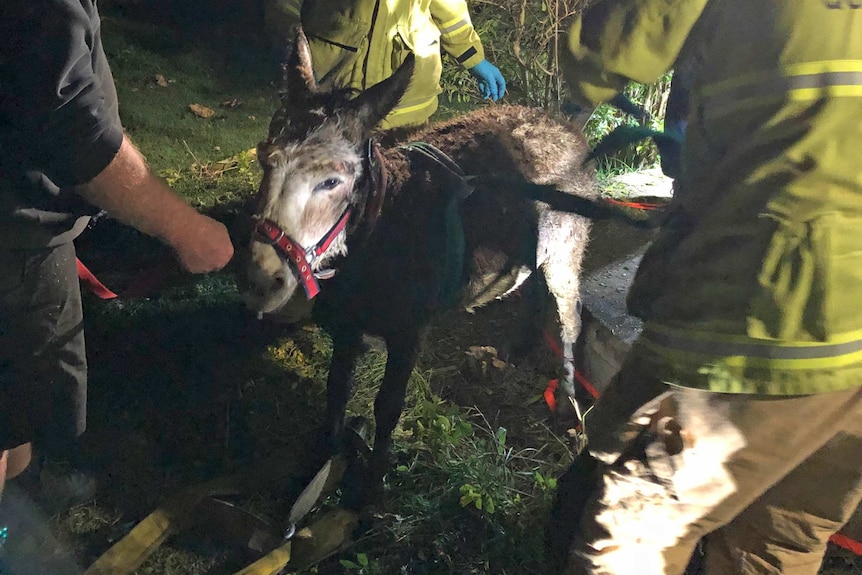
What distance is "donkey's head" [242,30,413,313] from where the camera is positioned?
1.62 meters

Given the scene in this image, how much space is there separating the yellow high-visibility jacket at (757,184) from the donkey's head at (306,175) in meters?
0.72

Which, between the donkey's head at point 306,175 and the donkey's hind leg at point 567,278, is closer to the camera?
the donkey's head at point 306,175

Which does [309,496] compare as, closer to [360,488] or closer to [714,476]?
[360,488]

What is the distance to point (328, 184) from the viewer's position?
1723mm

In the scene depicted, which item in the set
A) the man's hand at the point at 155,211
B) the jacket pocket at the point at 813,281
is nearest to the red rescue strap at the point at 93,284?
the man's hand at the point at 155,211

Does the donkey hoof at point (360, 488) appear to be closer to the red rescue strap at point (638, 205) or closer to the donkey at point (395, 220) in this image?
the donkey at point (395, 220)

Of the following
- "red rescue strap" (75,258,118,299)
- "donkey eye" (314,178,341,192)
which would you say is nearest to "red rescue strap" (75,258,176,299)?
"red rescue strap" (75,258,118,299)

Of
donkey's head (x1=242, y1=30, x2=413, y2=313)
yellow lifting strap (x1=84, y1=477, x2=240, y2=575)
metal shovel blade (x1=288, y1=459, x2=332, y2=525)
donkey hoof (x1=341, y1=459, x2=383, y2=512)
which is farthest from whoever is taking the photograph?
donkey hoof (x1=341, y1=459, x2=383, y2=512)

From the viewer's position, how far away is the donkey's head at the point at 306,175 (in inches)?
64.0

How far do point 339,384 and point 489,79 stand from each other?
1313mm

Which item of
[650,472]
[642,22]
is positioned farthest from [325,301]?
[642,22]

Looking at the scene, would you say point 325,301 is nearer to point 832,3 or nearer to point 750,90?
point 750,90

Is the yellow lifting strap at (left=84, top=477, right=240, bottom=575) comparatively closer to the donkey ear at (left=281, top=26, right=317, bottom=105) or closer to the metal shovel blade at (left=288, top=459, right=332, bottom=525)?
the metal shovel blade at (left=288, top=459, right=332, bottom=525)

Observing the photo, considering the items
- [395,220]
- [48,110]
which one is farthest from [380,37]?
[48,110]
